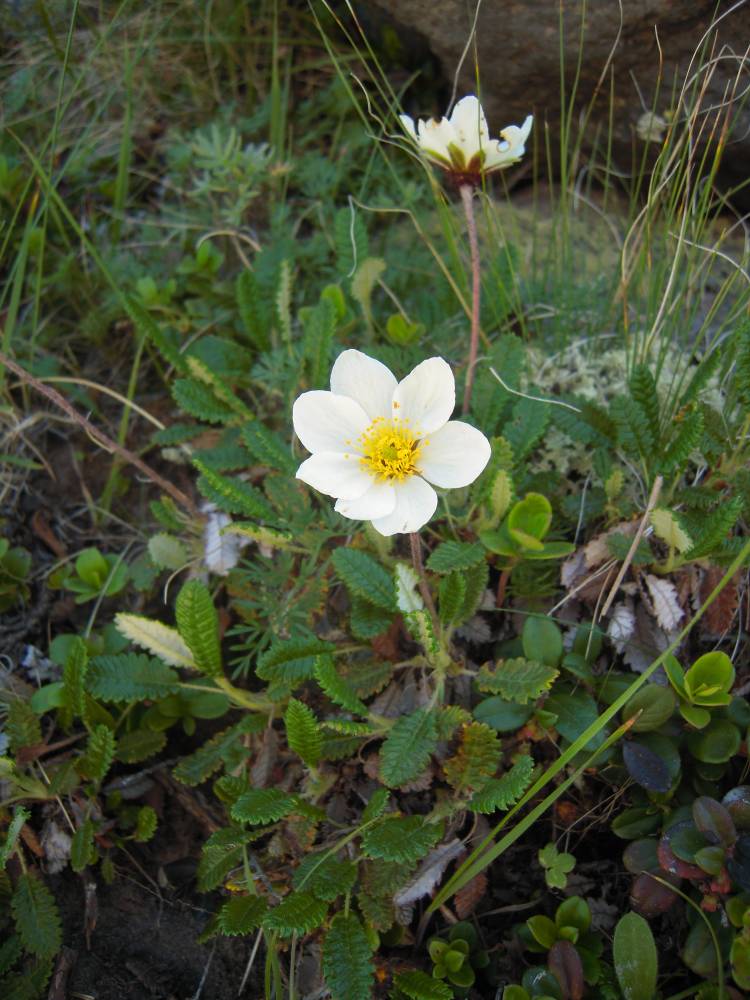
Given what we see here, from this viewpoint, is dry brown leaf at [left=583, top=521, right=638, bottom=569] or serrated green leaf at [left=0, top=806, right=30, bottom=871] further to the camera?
dry brown leaf at [left=583, top=521, right=638, bottom=569]

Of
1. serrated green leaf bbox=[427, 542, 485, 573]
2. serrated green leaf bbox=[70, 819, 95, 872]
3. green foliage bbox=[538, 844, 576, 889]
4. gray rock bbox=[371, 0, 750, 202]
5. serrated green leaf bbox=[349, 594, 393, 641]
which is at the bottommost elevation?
serrated green leaf bbox=[70, 819, 95, 872]

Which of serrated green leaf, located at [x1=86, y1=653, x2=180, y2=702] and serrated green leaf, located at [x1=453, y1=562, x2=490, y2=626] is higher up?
serrated green leaf, located at [x1=453, y1=562, x2=490, y2=626]

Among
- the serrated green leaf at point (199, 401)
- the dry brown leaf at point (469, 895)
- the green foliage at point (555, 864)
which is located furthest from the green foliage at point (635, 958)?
the serrated green leaf at point (199, 401)

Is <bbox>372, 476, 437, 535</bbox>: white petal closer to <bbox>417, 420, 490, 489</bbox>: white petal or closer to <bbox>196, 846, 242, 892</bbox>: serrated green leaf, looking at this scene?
<bbox>417, 420, 490, 489</bbox>: white petal

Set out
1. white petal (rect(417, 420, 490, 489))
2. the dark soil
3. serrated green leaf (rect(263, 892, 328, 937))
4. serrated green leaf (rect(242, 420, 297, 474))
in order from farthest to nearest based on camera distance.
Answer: serrated green leaf (rect(242, 420, 297, 474)) → the dark soil → serrated green leaf (rect(263, 892, 328, 937)) → white petal (rect(417, 420, 490, 489))

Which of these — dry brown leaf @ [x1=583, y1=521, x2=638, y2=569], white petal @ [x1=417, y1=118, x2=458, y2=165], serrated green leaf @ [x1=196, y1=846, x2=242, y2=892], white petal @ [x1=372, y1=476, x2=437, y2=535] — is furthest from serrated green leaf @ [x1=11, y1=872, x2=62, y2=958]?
white petal @ [x1=417, y1=118, x2=458, y2=165]

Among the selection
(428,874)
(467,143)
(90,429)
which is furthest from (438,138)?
(428,874)

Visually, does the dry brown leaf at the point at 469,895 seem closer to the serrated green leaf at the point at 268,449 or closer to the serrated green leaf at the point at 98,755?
the serrated green leaf at the point at 98,755
